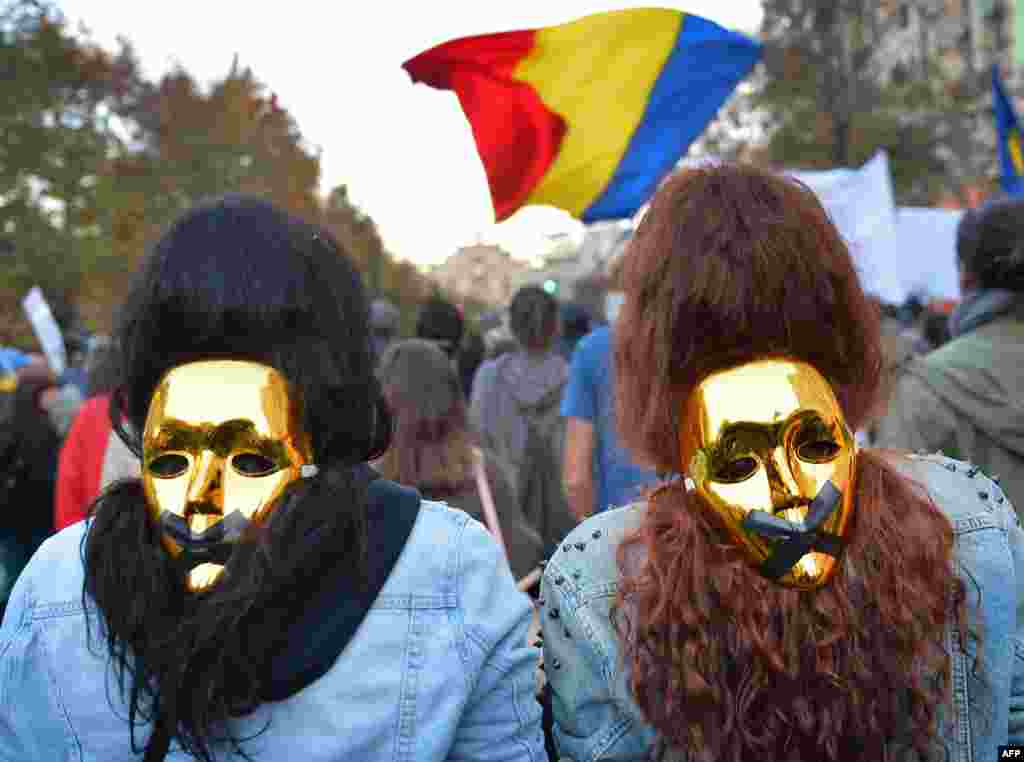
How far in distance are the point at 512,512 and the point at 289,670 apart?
270 cm

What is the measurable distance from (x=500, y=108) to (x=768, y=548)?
3.84 m

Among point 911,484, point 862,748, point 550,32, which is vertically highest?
point 550,32

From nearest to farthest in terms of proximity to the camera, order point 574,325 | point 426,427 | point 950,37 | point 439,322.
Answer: point 426,427
point 439,322
point 574,325
point 950,37

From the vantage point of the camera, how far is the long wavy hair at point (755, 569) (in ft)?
6.68

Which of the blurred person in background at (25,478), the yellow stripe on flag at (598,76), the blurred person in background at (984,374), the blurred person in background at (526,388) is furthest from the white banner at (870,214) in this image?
the blurred person in background at (25,478)

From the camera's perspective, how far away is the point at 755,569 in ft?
6.81

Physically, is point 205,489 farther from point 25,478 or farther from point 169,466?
point 25,478

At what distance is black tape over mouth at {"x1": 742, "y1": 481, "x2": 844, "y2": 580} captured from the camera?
6.68ft

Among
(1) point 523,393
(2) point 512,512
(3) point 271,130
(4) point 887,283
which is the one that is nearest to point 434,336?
(1) point 523,393

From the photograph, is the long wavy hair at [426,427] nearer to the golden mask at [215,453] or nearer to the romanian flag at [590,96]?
the romanian flag at [590,96]

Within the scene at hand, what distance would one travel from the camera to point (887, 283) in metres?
8.48

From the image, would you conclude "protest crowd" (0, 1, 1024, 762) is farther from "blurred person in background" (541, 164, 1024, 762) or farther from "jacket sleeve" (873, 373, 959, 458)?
"jacket sleeve" (873, 373, 959, 458)

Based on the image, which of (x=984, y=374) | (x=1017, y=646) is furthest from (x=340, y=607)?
(x=984, y=374)

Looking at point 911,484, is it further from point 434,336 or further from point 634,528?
point 434,336
